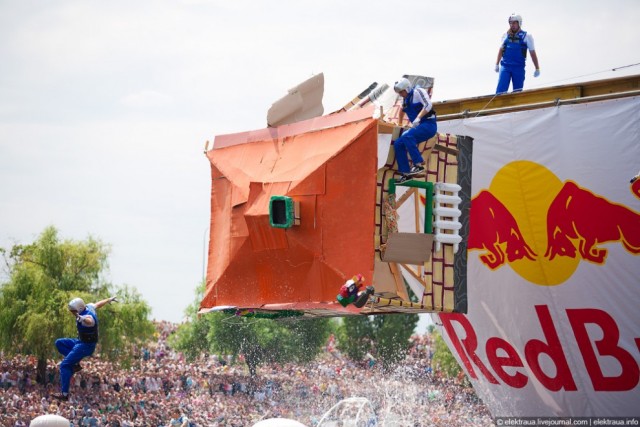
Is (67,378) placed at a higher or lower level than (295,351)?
higher

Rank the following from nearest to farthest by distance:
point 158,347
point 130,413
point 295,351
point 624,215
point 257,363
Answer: point 624,215 → point 130,413 → point 158,347 → point 257,363 → point 295,351

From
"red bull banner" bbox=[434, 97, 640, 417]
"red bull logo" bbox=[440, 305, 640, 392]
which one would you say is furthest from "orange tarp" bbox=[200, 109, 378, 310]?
"red bull logo" bbox=[440, 305, 640, 392]

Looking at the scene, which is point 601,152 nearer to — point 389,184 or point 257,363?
point 389,184

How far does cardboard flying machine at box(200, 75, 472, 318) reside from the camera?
15383mm

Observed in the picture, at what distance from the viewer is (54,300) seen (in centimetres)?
3672

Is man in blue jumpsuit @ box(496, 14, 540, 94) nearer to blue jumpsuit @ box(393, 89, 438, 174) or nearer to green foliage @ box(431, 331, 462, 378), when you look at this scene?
blue jumpsuit @ box(393, 89, 438, 174)

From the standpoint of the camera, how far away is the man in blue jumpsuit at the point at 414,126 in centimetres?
1547

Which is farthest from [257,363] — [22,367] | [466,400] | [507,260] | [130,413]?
[507,260]

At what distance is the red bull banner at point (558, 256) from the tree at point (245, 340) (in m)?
33.3

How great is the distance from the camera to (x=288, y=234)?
52.3 ft

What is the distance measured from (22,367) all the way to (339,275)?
21451 mm

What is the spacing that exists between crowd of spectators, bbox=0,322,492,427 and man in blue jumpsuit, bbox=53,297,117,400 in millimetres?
9100

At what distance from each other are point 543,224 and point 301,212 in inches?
190

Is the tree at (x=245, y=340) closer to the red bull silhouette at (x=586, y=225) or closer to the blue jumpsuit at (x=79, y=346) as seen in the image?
the red bull silhouette at (x=586, y=225)
